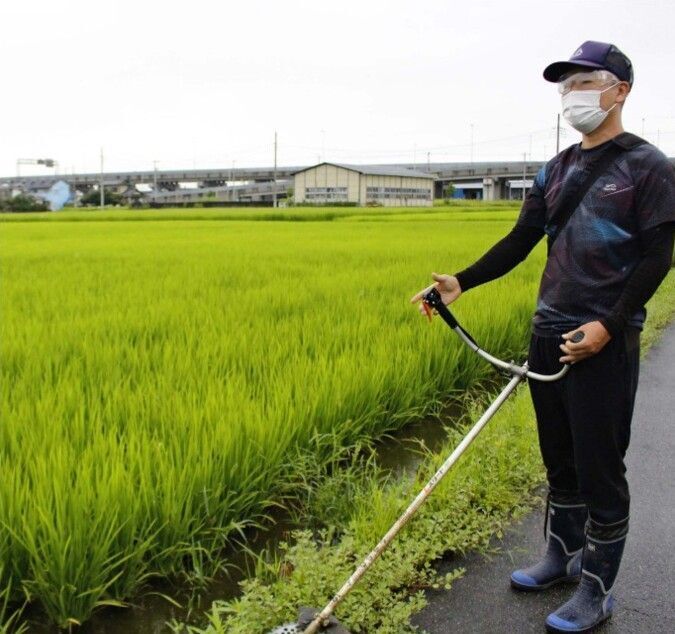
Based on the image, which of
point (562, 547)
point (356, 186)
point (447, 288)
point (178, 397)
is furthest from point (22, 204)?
point (562, 547)

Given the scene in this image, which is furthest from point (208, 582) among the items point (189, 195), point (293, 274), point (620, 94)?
point (189, 195)

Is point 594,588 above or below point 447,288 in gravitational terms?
below

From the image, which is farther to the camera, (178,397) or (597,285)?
(178,397)

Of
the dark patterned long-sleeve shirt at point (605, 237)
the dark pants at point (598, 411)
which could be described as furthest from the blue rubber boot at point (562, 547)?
the dark patterned long-sleeve shirt at point (605, 237)

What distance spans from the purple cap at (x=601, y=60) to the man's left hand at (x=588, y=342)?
0.67m

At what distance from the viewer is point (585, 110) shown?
1.82 meters

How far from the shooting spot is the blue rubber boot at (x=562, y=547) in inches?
83.7

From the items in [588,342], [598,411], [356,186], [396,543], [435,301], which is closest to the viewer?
[588,342]

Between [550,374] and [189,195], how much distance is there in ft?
231

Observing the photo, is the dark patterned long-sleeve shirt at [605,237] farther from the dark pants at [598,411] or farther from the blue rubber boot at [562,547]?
the blue rubber boot at [562,547]

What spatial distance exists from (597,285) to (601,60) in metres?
0.59

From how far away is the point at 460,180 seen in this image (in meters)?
71.9

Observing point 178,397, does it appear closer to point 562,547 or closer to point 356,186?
point 562,547

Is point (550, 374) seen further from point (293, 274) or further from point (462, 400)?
point (293, 274)
